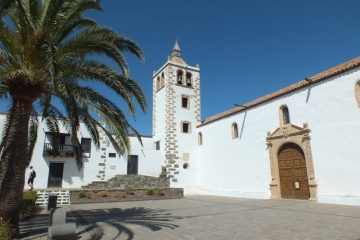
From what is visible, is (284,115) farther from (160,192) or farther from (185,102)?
(185,102)

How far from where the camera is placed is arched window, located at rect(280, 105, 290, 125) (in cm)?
1667

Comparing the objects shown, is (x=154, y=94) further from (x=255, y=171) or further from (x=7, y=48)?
(x=7, y=48)

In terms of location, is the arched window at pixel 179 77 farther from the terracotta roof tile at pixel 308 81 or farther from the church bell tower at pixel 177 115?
the terracotta roof tile at pixel 308 81

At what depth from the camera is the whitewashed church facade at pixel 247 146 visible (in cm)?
1339

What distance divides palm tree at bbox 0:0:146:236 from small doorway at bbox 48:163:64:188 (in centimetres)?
1473

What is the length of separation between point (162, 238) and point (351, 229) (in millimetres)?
4738

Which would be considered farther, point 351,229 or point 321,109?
point 321,109

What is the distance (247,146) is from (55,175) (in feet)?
48.7

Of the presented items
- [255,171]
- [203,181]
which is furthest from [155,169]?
[255,171]

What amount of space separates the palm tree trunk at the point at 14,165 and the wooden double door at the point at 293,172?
1349cm


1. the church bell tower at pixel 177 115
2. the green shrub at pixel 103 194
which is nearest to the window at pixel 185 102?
the church bell tower at pixel 177 115

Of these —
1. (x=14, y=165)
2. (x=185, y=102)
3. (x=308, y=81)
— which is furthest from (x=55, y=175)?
(x=308, y=81)

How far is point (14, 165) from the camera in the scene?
671cm

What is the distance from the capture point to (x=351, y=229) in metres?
7.05
